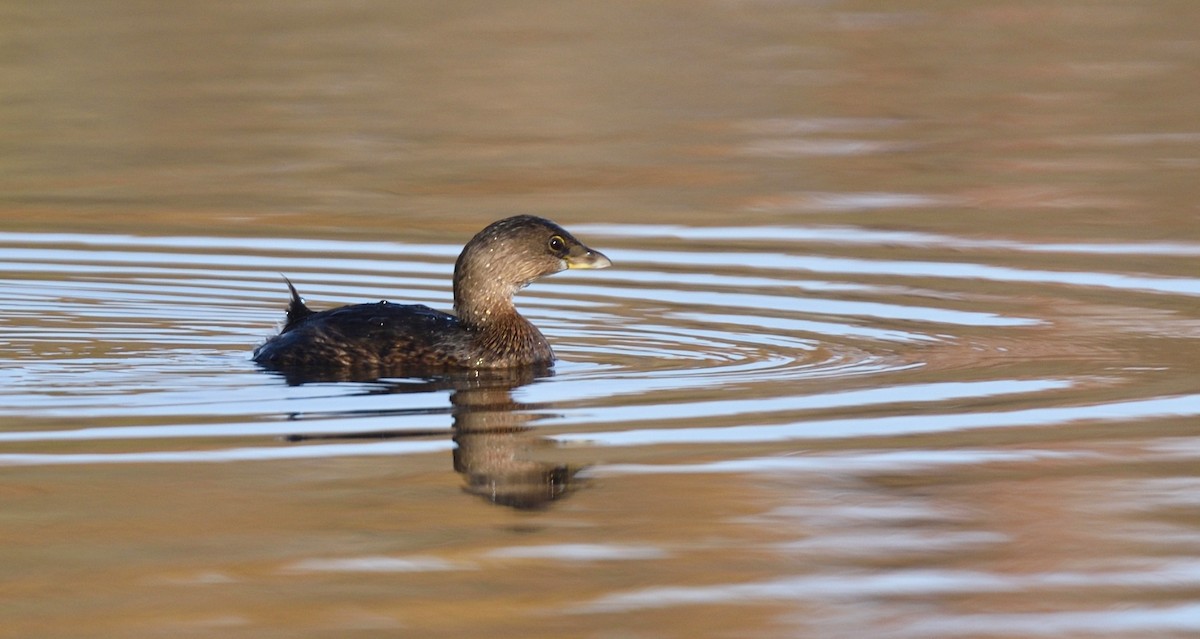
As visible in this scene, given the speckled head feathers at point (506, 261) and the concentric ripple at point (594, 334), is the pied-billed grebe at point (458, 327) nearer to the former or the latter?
the speckled head feathers at point (506, 261)

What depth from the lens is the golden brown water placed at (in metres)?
6.33

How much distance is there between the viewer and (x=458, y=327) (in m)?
10.3

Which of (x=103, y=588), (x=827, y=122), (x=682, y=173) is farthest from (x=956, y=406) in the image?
(x=827, y=122)

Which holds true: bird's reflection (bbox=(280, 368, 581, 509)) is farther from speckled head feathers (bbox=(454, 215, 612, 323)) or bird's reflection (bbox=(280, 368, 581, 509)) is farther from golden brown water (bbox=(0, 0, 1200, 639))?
speckled head feathers (bbox=(454, 215, 612, 323))

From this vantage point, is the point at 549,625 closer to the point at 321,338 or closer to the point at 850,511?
the point at 850,511

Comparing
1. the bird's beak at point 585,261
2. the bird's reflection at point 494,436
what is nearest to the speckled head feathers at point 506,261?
the bird's beak at point 585,261

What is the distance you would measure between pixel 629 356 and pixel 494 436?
1.92 m

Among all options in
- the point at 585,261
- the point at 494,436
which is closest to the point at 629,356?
the point at 585,261

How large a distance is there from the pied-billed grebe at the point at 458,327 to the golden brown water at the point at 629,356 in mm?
283

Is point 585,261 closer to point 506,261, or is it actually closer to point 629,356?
point 506,261

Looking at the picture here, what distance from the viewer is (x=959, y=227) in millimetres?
14031

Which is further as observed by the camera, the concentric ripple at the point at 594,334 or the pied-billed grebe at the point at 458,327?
the pied-billed grebe at the point at 458,327

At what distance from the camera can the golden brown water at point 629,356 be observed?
6.33 m

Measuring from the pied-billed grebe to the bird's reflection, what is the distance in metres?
0.13
